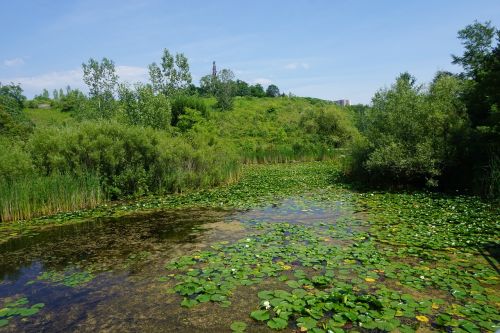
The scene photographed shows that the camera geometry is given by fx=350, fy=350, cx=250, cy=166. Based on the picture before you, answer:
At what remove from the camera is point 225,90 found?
48.6 meters

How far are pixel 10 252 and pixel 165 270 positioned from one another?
12.8 ft

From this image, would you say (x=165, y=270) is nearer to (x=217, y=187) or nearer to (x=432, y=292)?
(x=432, y=292)

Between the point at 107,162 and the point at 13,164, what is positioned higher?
the point at 13,164

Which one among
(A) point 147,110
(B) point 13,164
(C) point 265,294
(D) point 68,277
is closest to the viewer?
(C) point 265,294

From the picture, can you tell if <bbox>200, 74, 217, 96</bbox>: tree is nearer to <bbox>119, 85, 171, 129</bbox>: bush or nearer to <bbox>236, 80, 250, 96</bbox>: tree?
<bbox>236, 80, 250, 96</bbox>: tree

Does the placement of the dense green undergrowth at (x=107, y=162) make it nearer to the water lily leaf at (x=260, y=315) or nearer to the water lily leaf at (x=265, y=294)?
the water lily leaf at (x=265, y=294)

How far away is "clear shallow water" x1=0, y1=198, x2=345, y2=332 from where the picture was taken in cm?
461

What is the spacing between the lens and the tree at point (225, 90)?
4806cm

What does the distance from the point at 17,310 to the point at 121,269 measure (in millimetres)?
1791

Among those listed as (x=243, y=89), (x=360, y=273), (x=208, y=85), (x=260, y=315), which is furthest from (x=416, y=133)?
(x=243, y=89)

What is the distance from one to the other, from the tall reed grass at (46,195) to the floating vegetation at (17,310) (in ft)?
19.7

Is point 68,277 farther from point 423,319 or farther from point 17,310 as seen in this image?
point 423,319

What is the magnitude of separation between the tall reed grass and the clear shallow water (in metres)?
1.92

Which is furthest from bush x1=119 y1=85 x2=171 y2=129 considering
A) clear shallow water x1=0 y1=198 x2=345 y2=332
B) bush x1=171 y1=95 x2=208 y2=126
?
clear shallow water x1=0 y1=198 x2=345 y2=332
